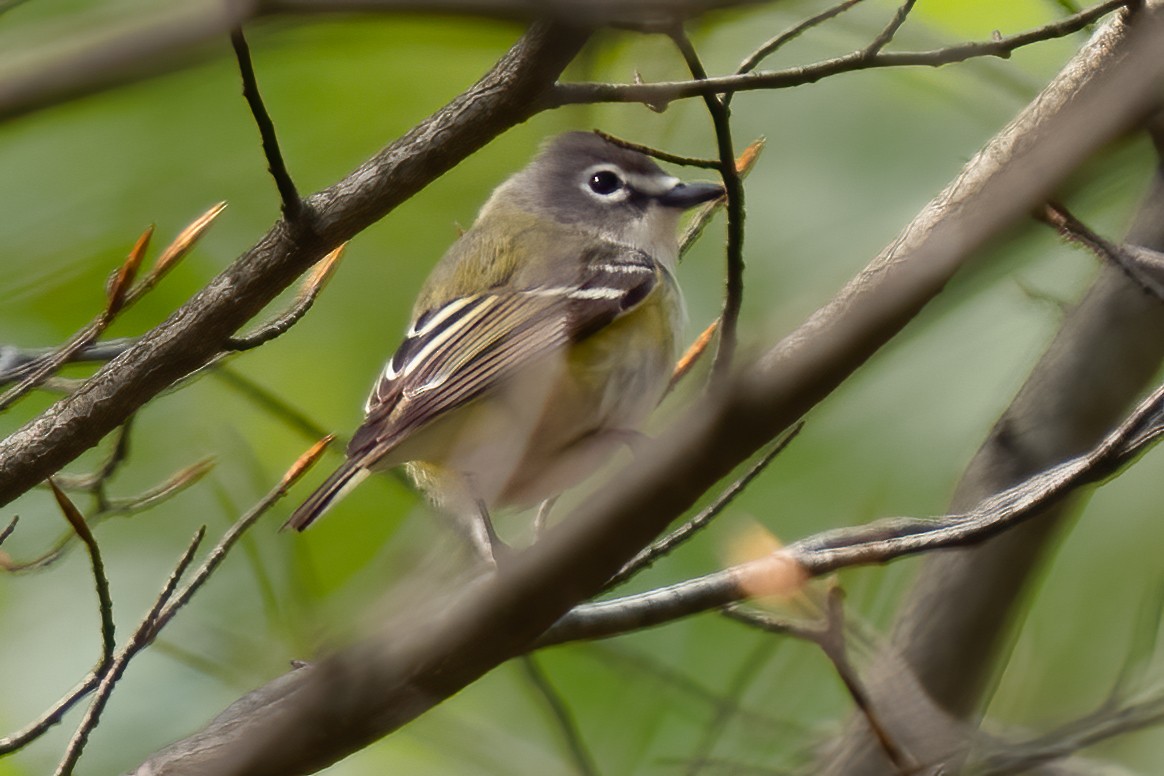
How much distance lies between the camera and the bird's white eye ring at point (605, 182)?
14.5 ft

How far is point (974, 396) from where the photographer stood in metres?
4.36

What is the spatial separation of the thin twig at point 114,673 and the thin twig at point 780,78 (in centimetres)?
124

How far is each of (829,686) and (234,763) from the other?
9.96 ft

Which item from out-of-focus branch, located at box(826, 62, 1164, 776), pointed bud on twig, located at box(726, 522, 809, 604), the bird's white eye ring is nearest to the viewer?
pointed bud on twig, located at box(726, 522, 809, 604)

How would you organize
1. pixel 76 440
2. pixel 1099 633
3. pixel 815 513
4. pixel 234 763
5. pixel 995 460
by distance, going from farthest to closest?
pixel 815 513 → pixel 1099 633 → pixel 995 460 → pixel 76 440 → pixel 234 763

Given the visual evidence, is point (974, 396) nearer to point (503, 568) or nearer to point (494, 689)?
point (494, 689)

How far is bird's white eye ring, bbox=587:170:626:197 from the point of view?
4418mm

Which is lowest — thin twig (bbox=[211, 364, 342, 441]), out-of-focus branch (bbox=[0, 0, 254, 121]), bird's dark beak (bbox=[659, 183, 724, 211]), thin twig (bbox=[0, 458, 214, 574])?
out-of-focus branch (bbox=[0, 0, 254, 121])

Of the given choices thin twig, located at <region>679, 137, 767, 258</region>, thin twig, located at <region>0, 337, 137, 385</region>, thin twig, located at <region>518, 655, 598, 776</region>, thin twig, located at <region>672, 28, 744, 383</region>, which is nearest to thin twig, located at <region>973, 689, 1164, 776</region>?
thin twig, located at <region>518, 655, 598, 776</region>

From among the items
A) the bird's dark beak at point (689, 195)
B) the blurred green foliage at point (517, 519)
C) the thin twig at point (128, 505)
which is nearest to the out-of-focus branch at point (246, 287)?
the blurred green foliage at point (517, 519)

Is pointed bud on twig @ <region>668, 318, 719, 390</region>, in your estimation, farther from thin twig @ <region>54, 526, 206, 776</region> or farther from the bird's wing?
thin twig @ <region>54, 526, 206, 776</region>

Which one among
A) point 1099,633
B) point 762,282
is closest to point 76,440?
point 762,282

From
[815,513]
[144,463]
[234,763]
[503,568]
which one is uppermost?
[144,463]

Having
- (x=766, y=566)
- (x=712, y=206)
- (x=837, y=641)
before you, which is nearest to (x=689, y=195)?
(x=712, y=206)
